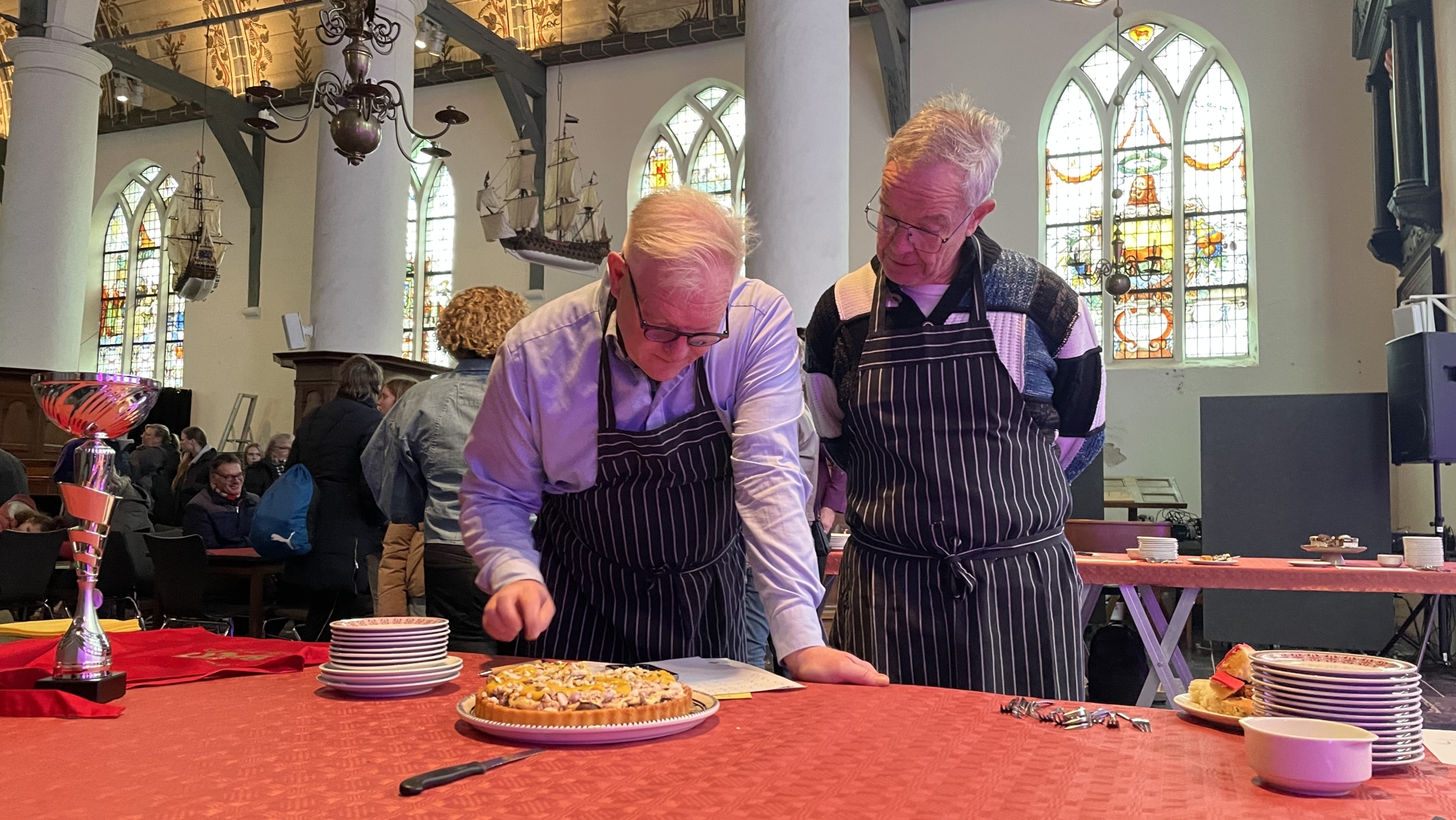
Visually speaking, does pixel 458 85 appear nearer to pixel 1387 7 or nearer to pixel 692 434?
pixel 1387 7

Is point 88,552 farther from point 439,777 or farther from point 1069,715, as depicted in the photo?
point 1069,715

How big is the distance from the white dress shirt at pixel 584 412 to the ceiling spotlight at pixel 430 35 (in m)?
11.7

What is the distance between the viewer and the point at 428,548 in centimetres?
367

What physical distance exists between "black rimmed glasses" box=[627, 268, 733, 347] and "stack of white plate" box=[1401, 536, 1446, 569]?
4.05 metres

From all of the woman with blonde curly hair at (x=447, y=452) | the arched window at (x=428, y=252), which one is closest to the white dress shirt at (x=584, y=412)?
the woman with blonde curly hair at (x=447, y=452)

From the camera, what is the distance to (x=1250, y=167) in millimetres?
11289

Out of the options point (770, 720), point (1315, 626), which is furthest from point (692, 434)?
point (1315, 626)

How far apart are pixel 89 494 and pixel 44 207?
11357 mm

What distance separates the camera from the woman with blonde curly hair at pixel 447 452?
11.9ft

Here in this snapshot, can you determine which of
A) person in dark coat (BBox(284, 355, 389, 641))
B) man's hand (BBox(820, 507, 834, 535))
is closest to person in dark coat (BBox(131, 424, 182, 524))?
person in dark coat (BBox(284, 355, 389, 641))

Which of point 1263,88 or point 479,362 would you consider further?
point 1263,88

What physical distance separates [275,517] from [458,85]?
36.1 ft

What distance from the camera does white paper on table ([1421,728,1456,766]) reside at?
4.46 feet

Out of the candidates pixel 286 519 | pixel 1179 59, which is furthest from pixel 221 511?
pixel 1179 59
